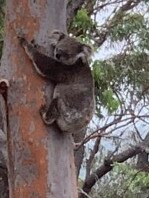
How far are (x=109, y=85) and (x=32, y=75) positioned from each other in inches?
122

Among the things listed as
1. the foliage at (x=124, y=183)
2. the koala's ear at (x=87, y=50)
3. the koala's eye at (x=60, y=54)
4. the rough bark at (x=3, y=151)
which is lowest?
the foliage at (x=124, y=183)

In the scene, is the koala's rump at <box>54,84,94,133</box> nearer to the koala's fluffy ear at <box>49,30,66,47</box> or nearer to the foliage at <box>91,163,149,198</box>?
the koala's fluffy ear at <box>49,30,66,47</box>

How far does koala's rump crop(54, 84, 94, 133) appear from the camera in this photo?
5.99 ft

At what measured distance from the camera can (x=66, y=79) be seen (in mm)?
1908

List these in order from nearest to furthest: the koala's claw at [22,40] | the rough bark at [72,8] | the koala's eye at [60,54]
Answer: the koala's claw at [22,40]
the koala's eye at [60,54]
the rough bark at [72,8]

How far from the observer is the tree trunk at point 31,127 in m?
1.72

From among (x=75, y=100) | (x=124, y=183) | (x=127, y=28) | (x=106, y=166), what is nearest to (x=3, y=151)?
(x=75, y=100)

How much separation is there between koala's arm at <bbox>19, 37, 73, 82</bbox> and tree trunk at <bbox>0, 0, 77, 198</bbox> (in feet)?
0.08

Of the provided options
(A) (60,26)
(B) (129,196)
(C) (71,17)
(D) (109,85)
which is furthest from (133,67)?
(A) (60,26)

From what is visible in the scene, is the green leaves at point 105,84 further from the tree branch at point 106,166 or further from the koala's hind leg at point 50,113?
the koala's hind leg at point 50,113

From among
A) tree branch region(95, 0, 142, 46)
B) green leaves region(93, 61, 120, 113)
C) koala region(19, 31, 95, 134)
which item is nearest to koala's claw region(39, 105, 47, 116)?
koala region(19, 31, 95, 134)

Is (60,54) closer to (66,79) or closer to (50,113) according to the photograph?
(66,79)

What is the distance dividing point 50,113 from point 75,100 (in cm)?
22

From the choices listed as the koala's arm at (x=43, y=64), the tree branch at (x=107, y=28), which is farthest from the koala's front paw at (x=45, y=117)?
the tree branch at (x=107, y=28)
